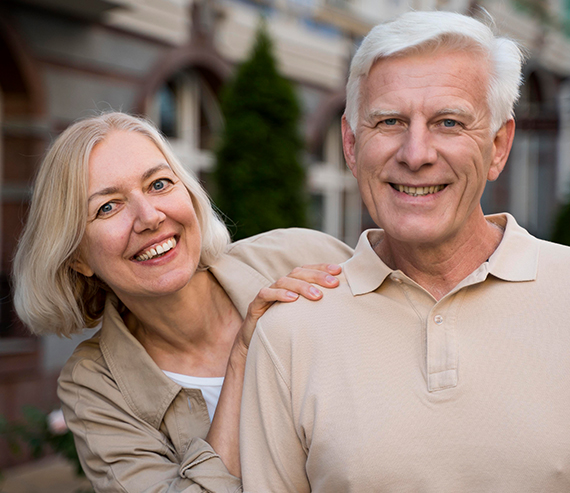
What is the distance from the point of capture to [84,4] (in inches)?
233

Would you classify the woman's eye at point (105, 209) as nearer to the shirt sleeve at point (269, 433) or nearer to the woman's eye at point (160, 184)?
the woman's eye at point (160, 184)

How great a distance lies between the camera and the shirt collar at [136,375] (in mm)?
2422

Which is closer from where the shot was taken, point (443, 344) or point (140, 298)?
point (443, 344)

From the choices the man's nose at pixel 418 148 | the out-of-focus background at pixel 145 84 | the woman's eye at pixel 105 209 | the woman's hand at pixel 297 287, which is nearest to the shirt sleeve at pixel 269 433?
the woman's hand at pixel 297 287

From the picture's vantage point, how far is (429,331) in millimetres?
1654

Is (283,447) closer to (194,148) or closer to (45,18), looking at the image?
(45,18)

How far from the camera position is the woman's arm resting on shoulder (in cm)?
192

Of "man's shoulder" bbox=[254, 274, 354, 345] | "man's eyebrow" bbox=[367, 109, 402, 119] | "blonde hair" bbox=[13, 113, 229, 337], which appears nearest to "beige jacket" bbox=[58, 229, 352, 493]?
"blonde hair" bbox=[13, 113, 229, 337]

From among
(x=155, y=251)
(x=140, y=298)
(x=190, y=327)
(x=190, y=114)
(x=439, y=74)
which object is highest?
(x=439, y=74)

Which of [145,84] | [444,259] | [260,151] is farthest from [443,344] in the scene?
[145,84]

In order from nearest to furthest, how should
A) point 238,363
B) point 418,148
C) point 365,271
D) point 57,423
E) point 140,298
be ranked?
1. point 418,148
2. point 365,271
3. point 238,363
4. point 140,298
5. point 57,423

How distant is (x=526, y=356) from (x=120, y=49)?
19.6 ft

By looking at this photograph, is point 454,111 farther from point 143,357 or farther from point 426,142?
point 143,357

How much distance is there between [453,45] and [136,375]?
5.26 feet
